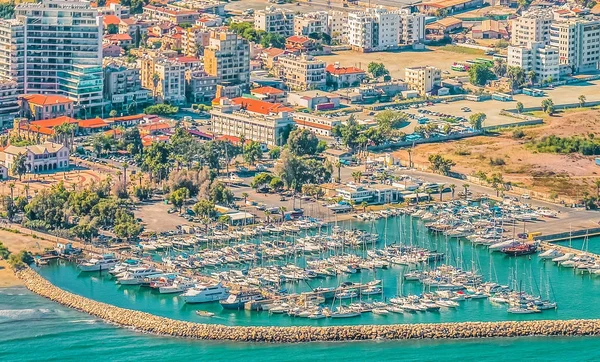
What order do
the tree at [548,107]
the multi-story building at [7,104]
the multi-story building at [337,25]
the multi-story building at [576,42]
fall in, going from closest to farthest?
the multi-story building at [7,104], the tree at [548,107], the multi-story building at [576,42], the multi-story building at [337,25]

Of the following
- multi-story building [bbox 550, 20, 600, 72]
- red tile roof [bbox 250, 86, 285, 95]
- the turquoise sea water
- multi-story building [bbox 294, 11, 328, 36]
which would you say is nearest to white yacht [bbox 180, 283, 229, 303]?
the turquoise sea water

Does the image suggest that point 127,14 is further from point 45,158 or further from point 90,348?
point 90,348

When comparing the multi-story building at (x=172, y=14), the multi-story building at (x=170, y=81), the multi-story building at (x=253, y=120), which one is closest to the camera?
the multi-story building at (x=253, y=120)

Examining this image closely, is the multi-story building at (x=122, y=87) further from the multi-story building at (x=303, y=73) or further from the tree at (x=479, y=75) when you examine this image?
the tree at (x=479, y=75)

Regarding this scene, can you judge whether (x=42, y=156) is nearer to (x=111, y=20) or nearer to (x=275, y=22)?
(x=111, y=20)

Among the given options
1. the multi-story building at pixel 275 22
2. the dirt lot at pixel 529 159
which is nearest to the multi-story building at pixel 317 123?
the dirt lot at pixel 529 159

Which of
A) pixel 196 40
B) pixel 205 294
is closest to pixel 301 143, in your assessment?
pixel 205 294

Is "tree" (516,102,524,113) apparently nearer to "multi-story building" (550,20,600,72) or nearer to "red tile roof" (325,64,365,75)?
"red tile roof" (325,64,365,75)
